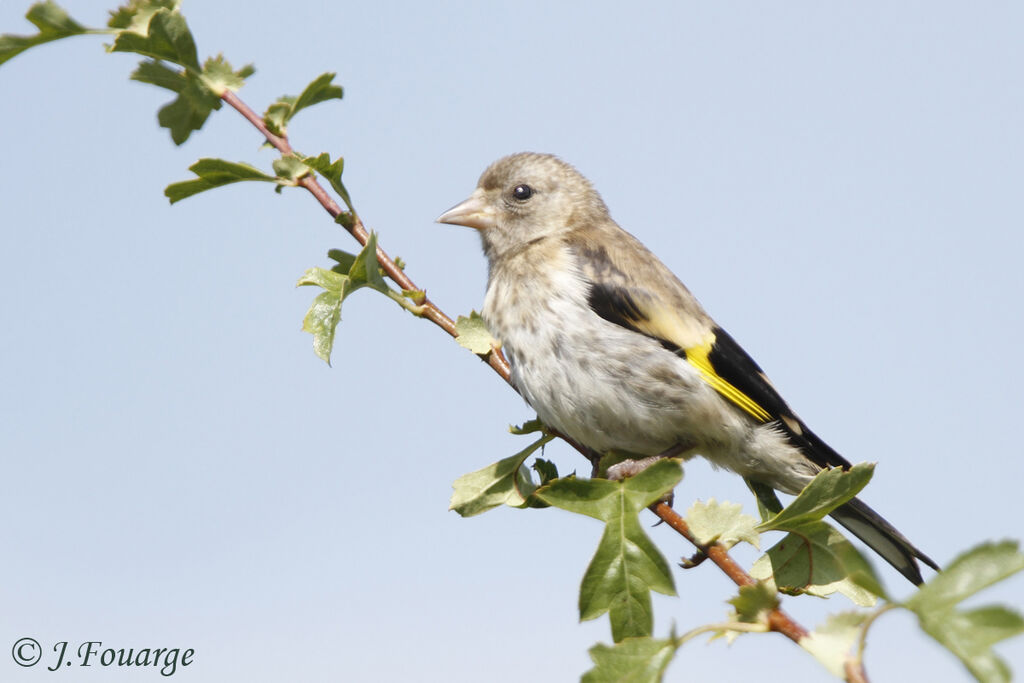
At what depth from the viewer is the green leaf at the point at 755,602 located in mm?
2408

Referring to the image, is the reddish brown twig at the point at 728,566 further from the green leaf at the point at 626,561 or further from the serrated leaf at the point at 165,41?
the serrated leaf at the point at 165,41

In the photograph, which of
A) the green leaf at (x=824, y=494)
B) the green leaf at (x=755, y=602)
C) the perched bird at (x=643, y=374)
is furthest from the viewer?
the perched bird at (x=643, y=374)

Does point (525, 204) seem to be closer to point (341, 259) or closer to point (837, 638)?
point (341, 259)

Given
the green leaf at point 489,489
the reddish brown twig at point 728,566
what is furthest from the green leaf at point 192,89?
the reddish brown twig at point 728,566

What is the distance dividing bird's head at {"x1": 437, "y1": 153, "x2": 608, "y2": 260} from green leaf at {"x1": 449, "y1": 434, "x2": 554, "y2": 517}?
7.14ft

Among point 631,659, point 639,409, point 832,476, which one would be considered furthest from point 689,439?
point 631,659

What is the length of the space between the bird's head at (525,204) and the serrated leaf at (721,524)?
268 centimetres

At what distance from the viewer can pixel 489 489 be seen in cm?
354

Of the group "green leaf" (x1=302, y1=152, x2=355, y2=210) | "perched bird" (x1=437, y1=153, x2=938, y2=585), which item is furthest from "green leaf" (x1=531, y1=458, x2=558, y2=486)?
"green leaf" (x1=302, y1=152, x2=355, y2=210)

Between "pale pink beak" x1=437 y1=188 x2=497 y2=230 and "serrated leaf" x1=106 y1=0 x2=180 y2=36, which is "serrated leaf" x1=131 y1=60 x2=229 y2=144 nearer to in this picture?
"serrated leaf" x1=106 y1=0 x2=180 y2=36

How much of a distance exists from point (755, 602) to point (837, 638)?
21cm

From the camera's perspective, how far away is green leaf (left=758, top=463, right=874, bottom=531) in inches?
104

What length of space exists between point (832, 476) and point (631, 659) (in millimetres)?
725

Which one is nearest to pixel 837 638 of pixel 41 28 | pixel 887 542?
pixel 887 542
